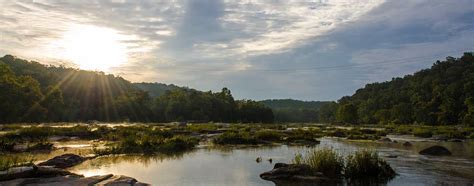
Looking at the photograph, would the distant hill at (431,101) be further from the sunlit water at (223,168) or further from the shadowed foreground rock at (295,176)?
the shadowed foreground rock at (295,176)

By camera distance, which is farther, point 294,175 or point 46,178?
point 294,175

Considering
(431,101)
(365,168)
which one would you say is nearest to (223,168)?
(365,168)

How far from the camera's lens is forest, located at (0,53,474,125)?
111312 mm

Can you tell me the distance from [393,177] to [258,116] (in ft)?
537

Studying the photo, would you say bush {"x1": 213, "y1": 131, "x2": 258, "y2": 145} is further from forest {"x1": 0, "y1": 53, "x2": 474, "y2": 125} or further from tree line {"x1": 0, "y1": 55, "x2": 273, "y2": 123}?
tree line {"x1": 0, "y1": 55, "x2": 273, "y2": 123}

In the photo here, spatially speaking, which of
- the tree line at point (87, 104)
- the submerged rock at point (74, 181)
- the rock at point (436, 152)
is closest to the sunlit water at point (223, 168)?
the rock at point (436, 152)

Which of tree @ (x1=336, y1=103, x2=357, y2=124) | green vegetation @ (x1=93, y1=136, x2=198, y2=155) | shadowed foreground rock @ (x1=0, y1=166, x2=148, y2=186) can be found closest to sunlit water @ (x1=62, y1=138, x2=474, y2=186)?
shadowed foreground rock @ (x1=0, y1=166, x2=148, y2=186)

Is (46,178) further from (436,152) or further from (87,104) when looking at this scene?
(87,104)

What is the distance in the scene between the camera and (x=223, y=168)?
26531mm

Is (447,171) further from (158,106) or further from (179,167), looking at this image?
(158,106)

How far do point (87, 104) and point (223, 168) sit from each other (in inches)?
5275

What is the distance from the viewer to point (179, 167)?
26.6 metres

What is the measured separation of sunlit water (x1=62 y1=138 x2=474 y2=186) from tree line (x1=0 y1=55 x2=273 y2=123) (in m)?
86.0

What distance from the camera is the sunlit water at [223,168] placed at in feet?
73.0
